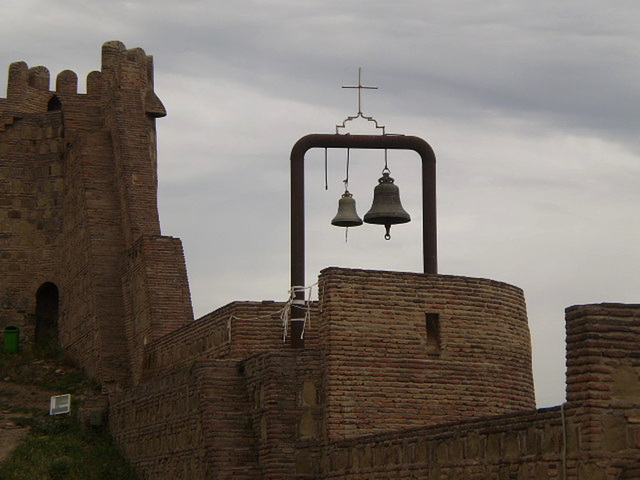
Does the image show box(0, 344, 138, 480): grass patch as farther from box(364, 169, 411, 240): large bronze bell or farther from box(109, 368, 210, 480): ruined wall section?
box(364, 169, 411, 240): large bronze bell

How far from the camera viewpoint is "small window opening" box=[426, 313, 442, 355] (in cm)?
1504

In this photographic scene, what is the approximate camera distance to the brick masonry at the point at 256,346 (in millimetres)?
10109

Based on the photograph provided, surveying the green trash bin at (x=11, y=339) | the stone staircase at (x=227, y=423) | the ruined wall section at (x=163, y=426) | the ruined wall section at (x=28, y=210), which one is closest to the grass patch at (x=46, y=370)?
the green trash bin at (x=11, y=339)

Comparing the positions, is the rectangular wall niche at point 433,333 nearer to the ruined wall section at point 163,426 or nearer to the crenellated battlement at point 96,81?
the ruined wall section at point 163,426

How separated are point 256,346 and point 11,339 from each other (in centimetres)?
1018

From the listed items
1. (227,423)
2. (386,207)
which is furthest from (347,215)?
(227,423)

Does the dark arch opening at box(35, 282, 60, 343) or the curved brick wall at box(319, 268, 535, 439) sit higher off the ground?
the dark arch opening at box(35, 282, 60, 343)

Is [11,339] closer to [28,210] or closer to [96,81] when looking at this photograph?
[28,210]

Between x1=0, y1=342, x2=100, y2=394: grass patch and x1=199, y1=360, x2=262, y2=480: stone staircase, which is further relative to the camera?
x1=0, y1=342, x2=100, y2=394: grass patch

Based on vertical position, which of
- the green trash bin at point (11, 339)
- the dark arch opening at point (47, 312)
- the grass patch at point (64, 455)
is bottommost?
the grass patch at point (64, 455)

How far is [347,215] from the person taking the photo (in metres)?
16.4

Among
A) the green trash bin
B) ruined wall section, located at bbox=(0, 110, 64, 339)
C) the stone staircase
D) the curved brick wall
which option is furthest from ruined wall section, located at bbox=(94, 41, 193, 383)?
the curved brick wall

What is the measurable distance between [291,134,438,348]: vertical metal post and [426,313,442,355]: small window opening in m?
1.17

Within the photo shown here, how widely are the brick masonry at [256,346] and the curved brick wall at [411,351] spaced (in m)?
0.02
